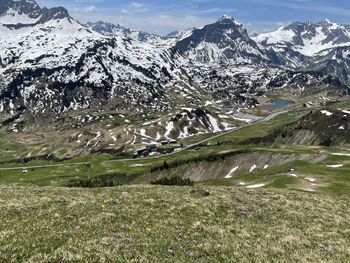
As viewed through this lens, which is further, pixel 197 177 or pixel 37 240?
pixel 197 177

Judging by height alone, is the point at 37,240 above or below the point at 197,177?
above

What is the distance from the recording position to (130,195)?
4119 cm

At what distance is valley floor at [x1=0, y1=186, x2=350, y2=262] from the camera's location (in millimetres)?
25125

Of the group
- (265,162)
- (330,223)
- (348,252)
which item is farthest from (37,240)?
(265,162)

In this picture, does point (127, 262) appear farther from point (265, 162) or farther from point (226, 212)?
point (265, 162)

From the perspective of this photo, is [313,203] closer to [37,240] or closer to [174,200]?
[174,200]

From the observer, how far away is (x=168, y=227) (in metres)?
30.9

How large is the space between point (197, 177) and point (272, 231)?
537ft

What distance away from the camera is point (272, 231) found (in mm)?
32438

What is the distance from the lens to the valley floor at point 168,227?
25125mm

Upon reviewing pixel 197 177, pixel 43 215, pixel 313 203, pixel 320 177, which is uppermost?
pixel 43 215

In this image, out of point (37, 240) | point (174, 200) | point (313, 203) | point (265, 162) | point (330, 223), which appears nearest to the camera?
point (37, 240)

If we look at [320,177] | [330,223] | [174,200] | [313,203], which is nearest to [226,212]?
[174,200]

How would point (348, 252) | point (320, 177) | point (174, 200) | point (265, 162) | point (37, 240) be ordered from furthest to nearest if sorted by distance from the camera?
point (265, 162), point (320, 177), point (174, 200), point (348, 252), point (37, 240)
